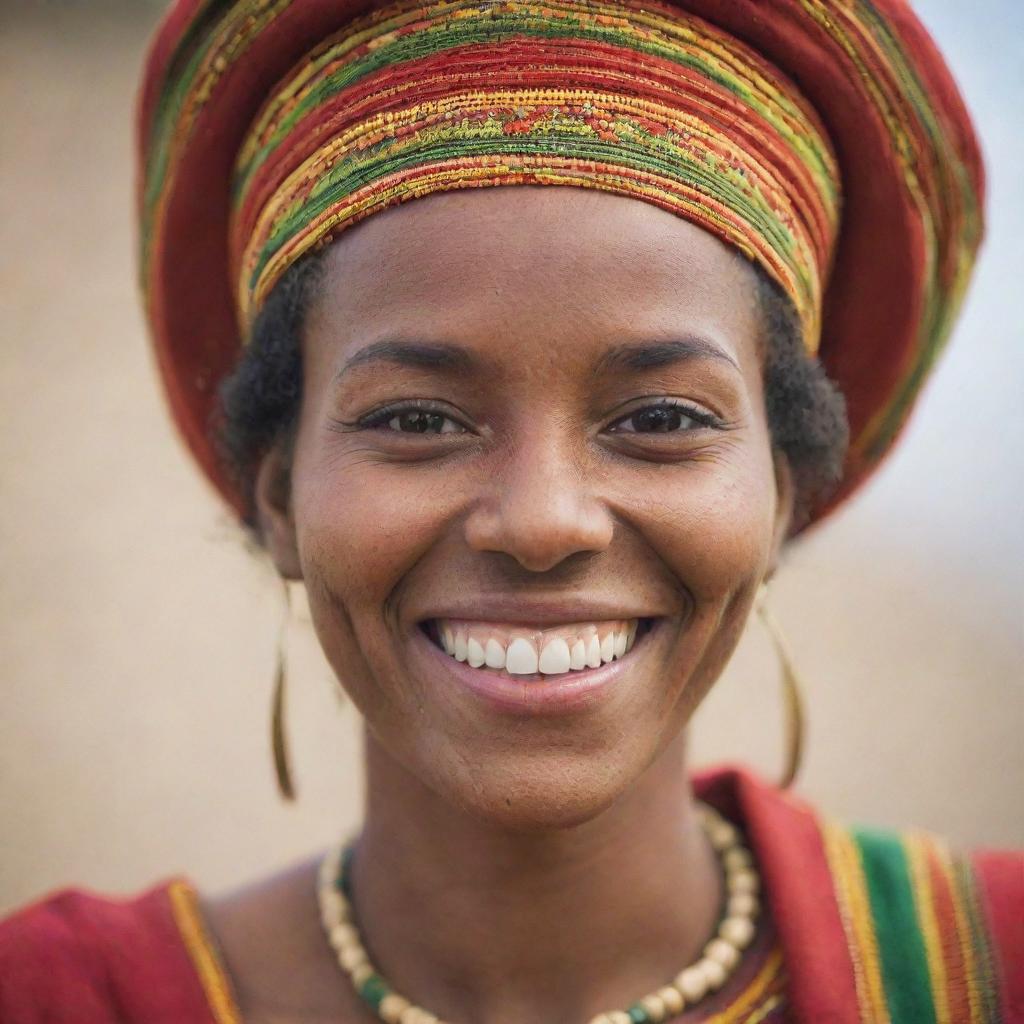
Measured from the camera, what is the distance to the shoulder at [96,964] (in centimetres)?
196

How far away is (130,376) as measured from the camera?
17.9ft

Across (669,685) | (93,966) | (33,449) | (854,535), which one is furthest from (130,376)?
(669,685)

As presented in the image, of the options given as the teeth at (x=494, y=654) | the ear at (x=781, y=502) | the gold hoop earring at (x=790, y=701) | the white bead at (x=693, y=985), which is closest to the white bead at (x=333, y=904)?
the white bead at (x=693, y=985)

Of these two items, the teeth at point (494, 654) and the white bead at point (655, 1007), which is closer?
the teeth at point (494, 654)

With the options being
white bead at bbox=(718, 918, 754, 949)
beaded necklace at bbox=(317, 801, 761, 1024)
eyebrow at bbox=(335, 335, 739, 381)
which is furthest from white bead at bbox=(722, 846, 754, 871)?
eyebrow at bbox=(335, 335, 739, 381)

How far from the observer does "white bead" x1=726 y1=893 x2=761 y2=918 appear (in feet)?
6.70

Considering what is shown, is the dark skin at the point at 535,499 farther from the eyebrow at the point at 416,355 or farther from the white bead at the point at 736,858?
the white bead at the point at 736,858

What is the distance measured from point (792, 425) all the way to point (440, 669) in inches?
27.8

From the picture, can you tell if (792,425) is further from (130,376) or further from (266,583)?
(130,376)

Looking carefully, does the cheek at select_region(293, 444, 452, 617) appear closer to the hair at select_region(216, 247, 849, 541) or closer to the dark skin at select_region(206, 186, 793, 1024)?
the dark skin at select_region(206, 186, 793, 1024)

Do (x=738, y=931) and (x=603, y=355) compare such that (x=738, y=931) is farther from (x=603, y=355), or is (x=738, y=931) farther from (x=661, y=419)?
(x=603, y=355)

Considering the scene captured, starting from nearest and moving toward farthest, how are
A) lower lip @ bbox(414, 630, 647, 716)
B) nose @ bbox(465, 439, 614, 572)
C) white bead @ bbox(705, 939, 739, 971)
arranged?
1. nose @ bbox(465, 439, 614, 572)
2. lower lip @ bbox(414, 630, 647, 716)
3. white bead @ bbox(705, 939, 739, 971)

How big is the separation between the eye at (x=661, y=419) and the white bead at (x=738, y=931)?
0.82m

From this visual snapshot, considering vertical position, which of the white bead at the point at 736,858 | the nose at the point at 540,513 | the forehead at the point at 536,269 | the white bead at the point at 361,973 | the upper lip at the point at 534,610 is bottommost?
the white bead at the point at 361,973
